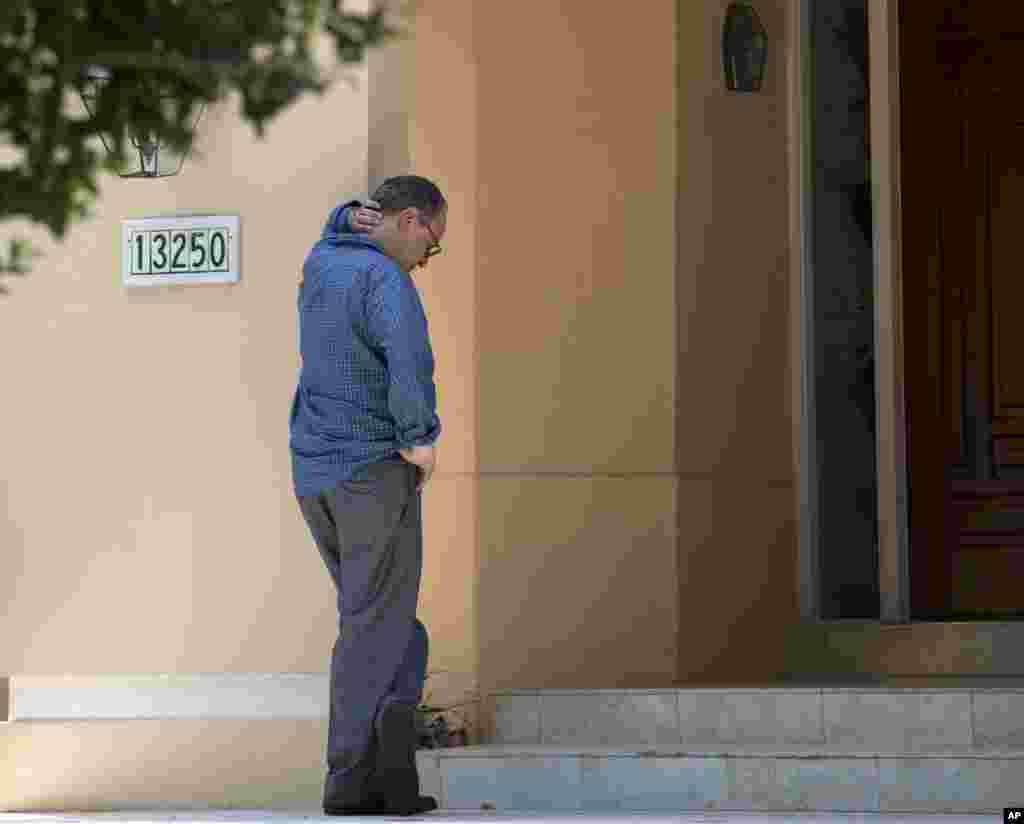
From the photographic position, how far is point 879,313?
27.9 feet

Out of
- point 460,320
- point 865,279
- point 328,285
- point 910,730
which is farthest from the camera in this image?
point 865,279

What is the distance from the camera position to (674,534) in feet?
26.5

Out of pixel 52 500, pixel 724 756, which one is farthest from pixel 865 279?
pixel 52 500

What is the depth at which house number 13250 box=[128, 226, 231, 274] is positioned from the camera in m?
7.07

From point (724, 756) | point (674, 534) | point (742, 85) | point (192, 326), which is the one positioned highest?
point (742, 85)

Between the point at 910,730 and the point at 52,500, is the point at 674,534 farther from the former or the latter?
the point at 52,500

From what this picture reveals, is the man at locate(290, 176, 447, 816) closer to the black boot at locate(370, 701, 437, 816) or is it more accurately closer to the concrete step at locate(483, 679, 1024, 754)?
the black boot at locate(370, 701, 437, 816)

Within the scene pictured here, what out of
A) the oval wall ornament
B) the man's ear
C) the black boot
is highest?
the oval wall ornament

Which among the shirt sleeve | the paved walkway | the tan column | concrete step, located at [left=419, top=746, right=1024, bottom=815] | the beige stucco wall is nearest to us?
the paved walkway

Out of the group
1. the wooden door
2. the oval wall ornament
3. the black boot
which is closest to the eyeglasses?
the black boot

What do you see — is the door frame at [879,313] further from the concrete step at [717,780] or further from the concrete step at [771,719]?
the concrete step at [717,780]

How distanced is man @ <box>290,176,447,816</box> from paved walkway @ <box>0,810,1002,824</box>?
0.15 m

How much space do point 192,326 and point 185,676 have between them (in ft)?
3.52

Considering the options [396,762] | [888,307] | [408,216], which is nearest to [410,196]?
[408,216]
